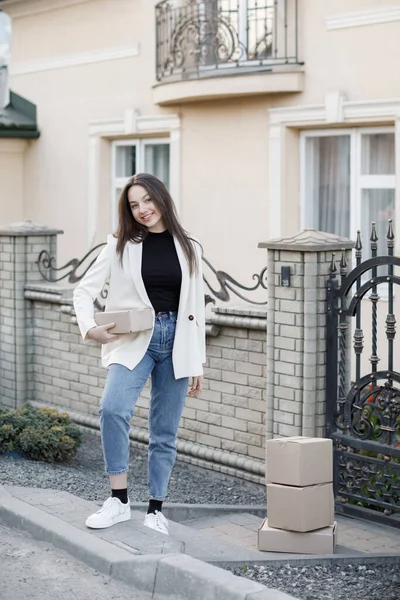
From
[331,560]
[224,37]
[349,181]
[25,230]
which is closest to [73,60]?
[224,37]

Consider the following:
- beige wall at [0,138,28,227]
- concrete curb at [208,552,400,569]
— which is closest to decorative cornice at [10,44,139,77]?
beige wall at [0,138,28,227]

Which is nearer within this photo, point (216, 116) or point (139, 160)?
point (216, 116)

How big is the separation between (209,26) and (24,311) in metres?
5.01

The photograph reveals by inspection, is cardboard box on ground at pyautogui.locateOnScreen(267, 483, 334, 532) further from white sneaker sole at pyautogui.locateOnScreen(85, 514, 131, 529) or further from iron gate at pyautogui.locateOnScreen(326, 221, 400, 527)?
white sneaker sole at pyautogui.locateOnScreen(85, 514, 131, 529)

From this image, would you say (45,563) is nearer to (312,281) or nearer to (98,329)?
(98,329)

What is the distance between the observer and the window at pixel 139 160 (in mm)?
15117

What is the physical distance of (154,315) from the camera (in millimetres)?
5844

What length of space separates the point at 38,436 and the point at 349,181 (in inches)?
231

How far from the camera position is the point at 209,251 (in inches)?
561

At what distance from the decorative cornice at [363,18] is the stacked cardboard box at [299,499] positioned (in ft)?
22.4

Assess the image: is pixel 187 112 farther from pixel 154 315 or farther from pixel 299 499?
pixel 299 499

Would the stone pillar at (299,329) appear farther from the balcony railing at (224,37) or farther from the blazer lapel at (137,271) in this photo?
the balcony railing at (224,37)

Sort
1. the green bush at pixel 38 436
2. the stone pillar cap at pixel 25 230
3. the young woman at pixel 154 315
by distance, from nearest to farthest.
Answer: the young woman at pixel 154 315 < the green bush at pixel 38 436 < the stone pillar cap at pixel 25 230

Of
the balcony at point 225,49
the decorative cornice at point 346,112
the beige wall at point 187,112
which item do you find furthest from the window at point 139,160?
the decorative cornice at point 346,112
